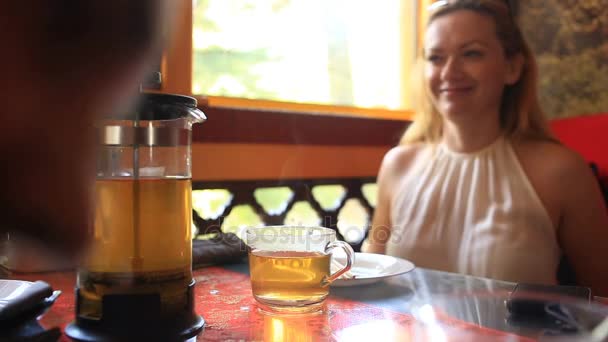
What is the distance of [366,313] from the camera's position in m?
0.61

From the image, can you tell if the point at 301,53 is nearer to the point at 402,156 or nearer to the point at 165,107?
the point at 402,156

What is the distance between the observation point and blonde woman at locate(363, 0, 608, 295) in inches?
49.8

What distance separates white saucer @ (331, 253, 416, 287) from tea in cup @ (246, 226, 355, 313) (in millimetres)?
56

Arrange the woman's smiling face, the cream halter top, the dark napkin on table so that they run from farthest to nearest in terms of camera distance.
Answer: the woman's smiling face, the cream halter top, the dark napkin on table

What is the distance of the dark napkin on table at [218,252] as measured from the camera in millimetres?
896

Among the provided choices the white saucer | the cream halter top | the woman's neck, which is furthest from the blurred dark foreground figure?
the woman's neck

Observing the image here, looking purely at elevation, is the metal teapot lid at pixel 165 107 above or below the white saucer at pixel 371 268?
above

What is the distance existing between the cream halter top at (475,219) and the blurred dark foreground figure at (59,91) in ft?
3.83

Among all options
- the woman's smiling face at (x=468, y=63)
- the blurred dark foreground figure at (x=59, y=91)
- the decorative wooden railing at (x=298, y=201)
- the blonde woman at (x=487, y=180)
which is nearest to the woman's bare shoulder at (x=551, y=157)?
the blonde woman at (x=487, y=180)

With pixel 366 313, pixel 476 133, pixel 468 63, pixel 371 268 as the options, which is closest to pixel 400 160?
pixel 476 133

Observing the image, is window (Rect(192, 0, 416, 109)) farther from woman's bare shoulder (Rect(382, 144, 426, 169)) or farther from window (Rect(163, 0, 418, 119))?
woman's bare shoulder (Rect(382, 144, 426, 169))

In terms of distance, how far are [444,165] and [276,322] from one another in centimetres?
100

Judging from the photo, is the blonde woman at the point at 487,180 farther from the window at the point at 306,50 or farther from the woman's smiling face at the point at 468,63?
the window at the point at 306,50

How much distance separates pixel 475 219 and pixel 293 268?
837mm
